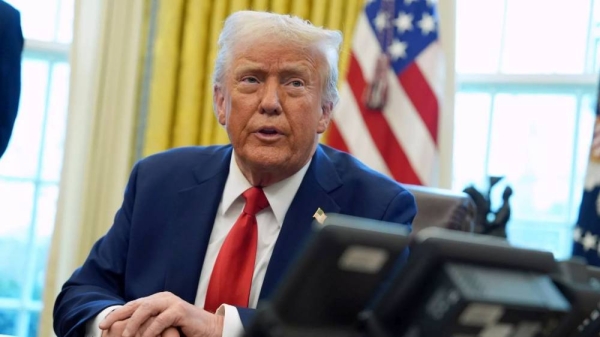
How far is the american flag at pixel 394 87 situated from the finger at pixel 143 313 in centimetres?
197

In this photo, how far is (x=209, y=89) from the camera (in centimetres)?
388

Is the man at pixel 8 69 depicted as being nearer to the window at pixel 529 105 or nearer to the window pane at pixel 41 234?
the window pane at pixel 41 234

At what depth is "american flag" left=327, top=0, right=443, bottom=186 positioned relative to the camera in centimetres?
361

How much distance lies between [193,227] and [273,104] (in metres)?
0.36

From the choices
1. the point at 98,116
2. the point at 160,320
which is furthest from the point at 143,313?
the point at 98,116

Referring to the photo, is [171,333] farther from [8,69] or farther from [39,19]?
[39,19]

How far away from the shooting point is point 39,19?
430 centimetres

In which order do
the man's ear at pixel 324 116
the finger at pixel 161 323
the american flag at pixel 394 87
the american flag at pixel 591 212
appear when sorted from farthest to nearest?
the american flag at pixel 394 87
the american flag at pixel 591 212
the man's ear at pixel 324 116
the finger at pixel 161 323

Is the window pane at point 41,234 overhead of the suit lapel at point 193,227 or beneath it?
beneath

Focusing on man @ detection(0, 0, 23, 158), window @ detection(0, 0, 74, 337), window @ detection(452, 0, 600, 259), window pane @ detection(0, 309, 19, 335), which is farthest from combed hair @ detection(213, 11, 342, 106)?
window pane @ detection(0, 309, 19, 335)

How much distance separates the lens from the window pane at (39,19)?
4.30 m

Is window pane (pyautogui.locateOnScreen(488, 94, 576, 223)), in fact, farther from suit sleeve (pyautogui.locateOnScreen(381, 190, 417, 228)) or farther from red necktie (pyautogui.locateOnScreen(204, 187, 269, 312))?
red necktie (pyautogui.locateOnScreen(204, 187, 269, 312))

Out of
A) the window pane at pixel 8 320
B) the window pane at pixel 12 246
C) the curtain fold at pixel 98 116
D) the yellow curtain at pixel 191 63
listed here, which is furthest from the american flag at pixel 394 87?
the window pane at pixel 8 320

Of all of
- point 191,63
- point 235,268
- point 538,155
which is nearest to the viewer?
point 235,268
